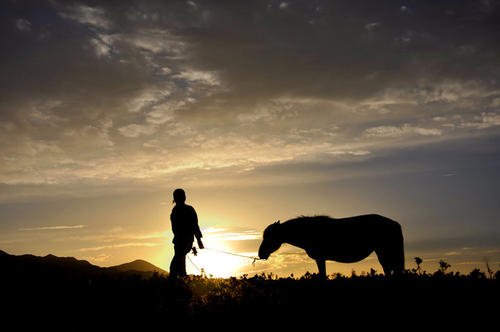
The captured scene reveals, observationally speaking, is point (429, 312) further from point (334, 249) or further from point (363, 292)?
point (334, 249)

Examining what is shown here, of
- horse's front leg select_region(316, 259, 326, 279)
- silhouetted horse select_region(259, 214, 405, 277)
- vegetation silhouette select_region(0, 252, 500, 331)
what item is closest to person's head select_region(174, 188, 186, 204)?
vegetation silhouette select_region(0, 252, 500, 331)

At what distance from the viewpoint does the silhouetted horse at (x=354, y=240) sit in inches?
806

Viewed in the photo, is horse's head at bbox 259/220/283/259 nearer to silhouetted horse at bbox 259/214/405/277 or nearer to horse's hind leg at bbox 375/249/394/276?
silhouetted horse at bbox 259/214/405/277

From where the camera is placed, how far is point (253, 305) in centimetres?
1084

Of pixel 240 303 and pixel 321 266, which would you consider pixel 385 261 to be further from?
pixel 240 303

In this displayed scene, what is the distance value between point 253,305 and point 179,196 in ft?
23.1

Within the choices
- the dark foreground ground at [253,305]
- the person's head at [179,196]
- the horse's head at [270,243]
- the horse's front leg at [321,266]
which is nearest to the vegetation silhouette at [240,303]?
the dark foreground ground at [253,305]

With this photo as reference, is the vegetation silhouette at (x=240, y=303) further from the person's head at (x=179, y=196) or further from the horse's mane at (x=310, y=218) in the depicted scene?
the horse's mane at (x=310, y=218)

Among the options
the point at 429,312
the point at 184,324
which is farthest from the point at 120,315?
the point at 429,312

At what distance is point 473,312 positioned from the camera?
10.3 m

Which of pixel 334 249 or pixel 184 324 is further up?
pixel 334 249

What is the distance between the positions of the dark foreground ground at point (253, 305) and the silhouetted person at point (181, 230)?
2.50 metres

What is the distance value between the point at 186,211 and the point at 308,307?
7657mm

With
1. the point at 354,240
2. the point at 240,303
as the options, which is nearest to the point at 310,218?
the point at 354,240
